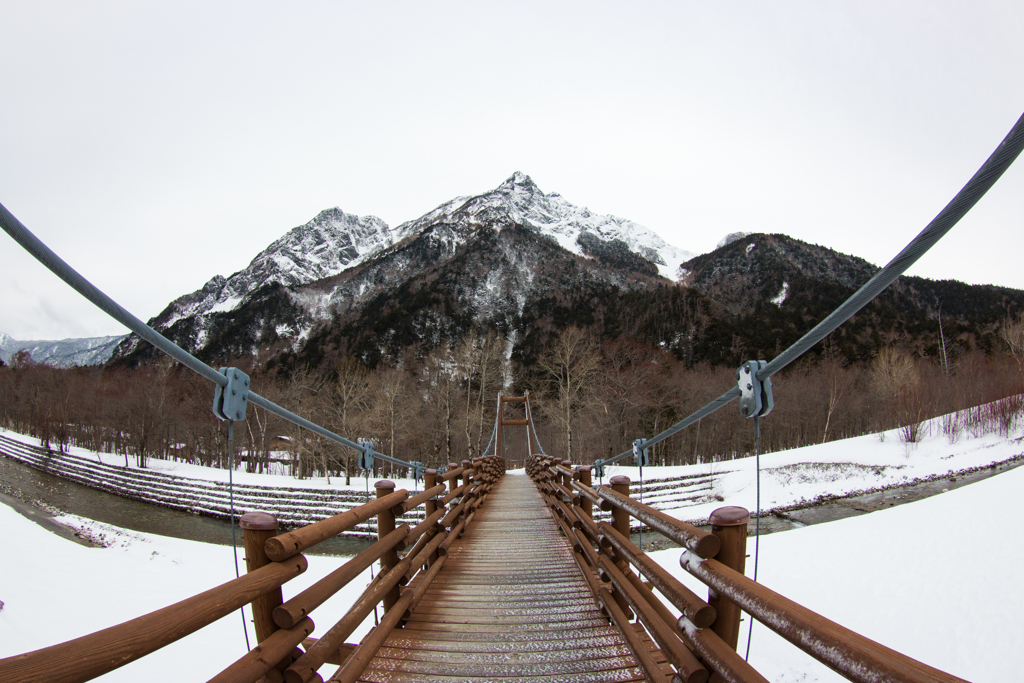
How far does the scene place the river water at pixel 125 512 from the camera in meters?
15.1

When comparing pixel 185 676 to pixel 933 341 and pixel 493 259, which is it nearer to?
pixel 933 341

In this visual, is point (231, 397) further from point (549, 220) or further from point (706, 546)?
point (549, 220)

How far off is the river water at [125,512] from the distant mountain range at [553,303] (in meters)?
31.6

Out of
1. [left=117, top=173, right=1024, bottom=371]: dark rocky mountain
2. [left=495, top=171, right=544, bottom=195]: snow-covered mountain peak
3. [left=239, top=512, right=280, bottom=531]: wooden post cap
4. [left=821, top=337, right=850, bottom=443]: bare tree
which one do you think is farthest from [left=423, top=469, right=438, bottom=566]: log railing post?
[left=495, top=171, right=544, bottom=195]: snow-covered mountain peak

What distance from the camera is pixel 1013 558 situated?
6547 mm

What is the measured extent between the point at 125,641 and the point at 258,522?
0.58 metres

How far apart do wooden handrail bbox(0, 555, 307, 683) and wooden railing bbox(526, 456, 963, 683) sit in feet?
4.02

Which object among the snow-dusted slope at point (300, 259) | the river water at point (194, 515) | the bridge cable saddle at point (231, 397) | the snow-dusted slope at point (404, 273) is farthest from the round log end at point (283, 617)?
the snow-dusted slope at point (300, 259)

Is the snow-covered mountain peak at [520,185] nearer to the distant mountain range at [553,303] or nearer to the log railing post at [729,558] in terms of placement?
the distant mountain range at [553,303]

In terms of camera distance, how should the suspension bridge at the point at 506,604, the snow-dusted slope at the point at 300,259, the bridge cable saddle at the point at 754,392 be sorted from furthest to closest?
1. the snow-dusted slope at the point at 300,259
2. the bridge cable saddle at the point at 754,392
3. the suspension bridge at the point at 506,604

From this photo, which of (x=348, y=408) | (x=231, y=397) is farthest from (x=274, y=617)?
(x=348, y=408)

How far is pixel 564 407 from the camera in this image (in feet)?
71.7

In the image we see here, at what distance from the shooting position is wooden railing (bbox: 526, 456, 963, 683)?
2.63 ft

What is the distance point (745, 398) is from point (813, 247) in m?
105
